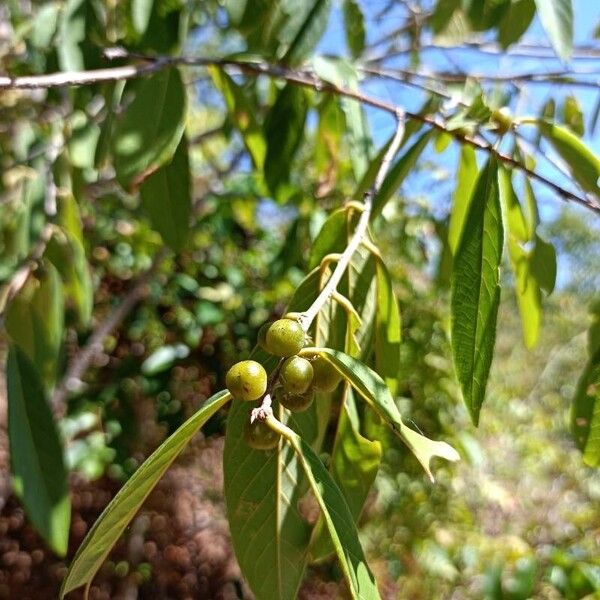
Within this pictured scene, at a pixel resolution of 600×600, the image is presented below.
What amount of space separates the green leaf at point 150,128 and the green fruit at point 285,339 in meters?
0.37

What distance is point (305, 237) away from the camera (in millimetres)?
1767

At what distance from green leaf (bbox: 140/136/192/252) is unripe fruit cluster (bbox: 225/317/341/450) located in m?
0.49

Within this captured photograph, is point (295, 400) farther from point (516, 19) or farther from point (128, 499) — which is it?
point (516, 19)

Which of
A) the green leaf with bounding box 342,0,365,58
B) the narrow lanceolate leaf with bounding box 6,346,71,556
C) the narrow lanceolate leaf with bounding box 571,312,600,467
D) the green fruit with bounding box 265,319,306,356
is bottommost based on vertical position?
the narrow lanceolate leaf with bounding box 6,346,71,556

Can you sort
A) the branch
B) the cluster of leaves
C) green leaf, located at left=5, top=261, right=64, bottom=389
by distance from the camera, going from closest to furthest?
the cluster of leaves, green leaf, located at left=5, top=261, right=64, bottom=389, the branch

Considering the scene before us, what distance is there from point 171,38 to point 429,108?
1.28ft

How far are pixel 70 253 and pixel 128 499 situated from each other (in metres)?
0.75

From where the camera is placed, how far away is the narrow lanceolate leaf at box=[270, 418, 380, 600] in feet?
1.28

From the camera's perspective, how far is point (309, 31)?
96 centimetres

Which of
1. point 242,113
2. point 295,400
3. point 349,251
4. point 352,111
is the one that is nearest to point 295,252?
point 352,111

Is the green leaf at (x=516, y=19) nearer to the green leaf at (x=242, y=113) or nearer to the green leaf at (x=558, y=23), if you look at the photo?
the green leaf at (x=558, y=23)

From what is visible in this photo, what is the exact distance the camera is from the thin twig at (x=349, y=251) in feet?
1.49

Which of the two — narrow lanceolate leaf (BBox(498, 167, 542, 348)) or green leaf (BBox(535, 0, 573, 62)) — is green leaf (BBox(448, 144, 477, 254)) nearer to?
narrow lanceolate leaf (BBox(498, 167, 542, 348))

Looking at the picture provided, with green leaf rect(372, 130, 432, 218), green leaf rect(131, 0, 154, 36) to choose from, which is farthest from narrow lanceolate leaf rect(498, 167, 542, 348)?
green leaf rect(131, 0, 154, 36)
